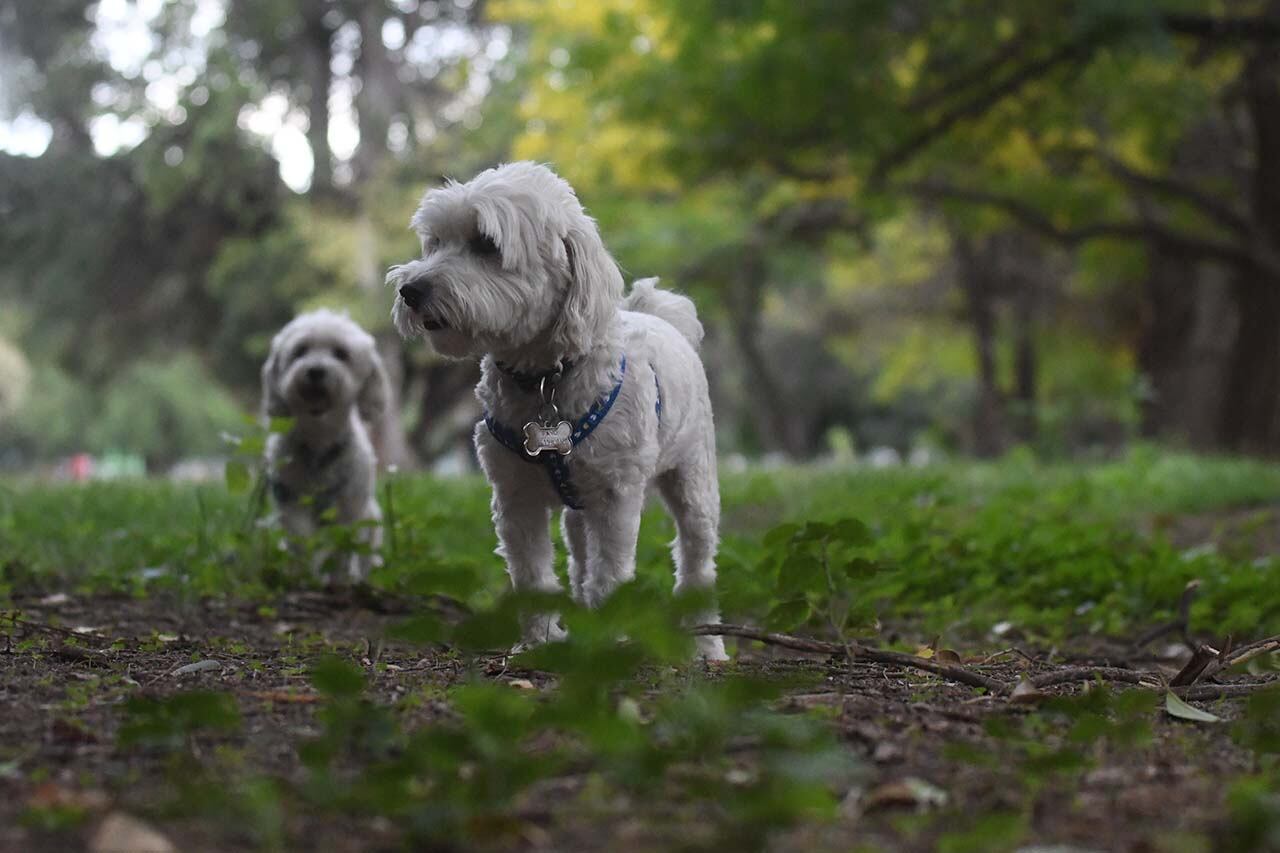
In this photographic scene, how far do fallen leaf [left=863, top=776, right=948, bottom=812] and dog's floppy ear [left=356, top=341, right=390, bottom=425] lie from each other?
5865 millimetres

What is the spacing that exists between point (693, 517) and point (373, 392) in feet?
11.0

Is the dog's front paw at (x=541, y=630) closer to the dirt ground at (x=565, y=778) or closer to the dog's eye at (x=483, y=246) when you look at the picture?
the dirt ground at (x=565, y=778)

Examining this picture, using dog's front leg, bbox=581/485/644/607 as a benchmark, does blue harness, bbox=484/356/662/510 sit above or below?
above

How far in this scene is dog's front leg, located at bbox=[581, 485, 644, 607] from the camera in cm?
432

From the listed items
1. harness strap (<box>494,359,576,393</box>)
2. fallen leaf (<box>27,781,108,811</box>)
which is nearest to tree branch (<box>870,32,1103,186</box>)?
harness strap (<box>494,359,576,393</box>)

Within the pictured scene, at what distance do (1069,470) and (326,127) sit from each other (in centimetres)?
2031

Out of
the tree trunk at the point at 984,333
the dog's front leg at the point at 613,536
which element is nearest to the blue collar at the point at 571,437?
the dog's front leg at the point at 613,536

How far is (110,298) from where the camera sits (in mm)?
28812

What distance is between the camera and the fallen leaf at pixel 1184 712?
3228 mm

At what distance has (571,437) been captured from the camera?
13.9 feet

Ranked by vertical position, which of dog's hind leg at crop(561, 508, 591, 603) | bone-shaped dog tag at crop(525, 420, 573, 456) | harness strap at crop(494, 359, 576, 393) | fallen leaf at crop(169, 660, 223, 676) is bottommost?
fallen leaf at crop(169, 660, 223, 676)

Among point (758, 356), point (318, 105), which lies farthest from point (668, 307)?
point (758, 356)

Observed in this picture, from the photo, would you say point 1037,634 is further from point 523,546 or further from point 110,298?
point 110,298

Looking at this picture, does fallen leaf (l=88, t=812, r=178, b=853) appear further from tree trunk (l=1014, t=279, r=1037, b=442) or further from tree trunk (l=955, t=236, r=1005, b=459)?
tree trunk (l=1014, t=279, r=1037, b=442)
